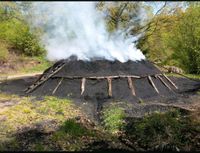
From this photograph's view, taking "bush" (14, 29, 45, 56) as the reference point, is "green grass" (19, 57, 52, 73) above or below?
below

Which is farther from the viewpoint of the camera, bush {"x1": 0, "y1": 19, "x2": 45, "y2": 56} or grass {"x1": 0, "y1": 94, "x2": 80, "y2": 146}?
bush {"x1": 0, "y1": 19, "x2": 45, "y2": 56}

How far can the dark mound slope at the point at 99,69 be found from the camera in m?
16.3

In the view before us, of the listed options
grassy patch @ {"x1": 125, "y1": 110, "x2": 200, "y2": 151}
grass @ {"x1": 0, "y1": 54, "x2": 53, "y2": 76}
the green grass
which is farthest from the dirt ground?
the green grass

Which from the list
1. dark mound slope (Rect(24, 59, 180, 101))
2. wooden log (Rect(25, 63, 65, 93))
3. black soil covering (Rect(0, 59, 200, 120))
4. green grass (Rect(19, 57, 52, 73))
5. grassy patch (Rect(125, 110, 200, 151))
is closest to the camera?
grassy patch (Rect(125, 110, 200, 151))

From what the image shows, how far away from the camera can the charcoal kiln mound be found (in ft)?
50.0

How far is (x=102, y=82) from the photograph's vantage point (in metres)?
15.8

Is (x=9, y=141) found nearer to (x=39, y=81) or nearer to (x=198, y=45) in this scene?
(x=39, y=81)

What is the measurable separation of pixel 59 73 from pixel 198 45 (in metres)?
11.4

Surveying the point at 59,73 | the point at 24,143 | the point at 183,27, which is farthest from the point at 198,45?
the point at 24,143

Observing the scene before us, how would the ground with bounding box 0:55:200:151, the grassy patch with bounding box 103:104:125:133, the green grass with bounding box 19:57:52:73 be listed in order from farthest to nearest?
the green grass with bounding box 19:57:52:73 → the grassy patch with bounding box 103:104:125:133 → the ground with bounding box 0:55:200:151

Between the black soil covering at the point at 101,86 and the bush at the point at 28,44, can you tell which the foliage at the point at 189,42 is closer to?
the black soil covering at the point at 101,86

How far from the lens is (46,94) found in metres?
15.5

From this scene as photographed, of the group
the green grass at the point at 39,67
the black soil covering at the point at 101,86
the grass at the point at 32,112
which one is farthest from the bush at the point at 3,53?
the grass at the point at 32,112

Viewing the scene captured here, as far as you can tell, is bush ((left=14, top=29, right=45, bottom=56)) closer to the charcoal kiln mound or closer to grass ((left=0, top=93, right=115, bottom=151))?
the charcoal kiln mound
